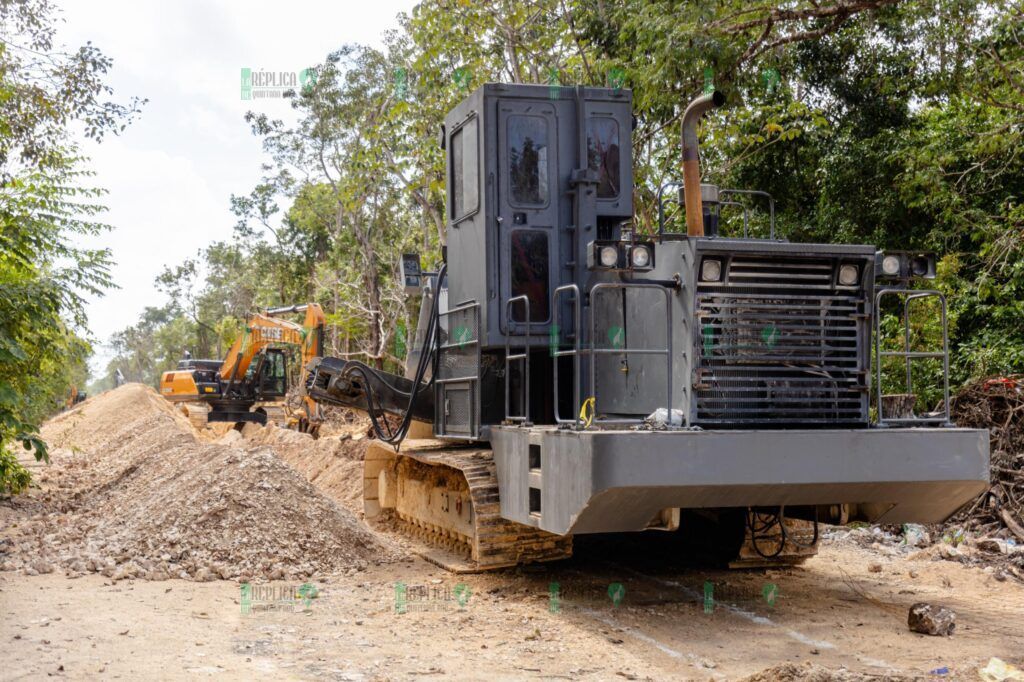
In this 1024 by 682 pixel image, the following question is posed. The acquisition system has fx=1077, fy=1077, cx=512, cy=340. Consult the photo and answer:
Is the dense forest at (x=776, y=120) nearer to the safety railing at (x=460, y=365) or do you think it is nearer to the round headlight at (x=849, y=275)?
the safety railing at (x=460, y=365)

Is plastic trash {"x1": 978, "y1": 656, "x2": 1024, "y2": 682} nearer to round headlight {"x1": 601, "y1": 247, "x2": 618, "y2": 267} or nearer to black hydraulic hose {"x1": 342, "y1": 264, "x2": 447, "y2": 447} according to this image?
round headlight {"x1": 601, "y1": 247, "x2": 618, "y2": 267}

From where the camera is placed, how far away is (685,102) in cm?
1476

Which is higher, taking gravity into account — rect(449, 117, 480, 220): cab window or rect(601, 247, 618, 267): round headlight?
rect(449, 117, 480, 220): cab window

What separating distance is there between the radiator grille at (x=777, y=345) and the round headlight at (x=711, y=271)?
5 cm

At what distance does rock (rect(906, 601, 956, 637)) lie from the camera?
6.91 meters

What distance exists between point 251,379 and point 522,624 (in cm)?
1973

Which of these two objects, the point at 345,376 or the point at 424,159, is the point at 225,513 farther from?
the point at 424,159

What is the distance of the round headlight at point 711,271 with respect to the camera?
6.90 metres

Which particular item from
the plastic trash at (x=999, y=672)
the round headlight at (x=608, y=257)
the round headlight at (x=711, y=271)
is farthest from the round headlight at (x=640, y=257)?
the plastic trash at (x=999, y=672)

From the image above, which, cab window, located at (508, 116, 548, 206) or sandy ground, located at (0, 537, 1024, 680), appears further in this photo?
cab window, located at (508, 116, 548, 206)

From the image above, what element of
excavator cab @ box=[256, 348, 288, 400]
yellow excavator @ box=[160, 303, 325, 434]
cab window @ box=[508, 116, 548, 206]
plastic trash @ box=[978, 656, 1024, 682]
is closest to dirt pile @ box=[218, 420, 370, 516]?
yellow excavator @ box=[160, 303, 325, 434]

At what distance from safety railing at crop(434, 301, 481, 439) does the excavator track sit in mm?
236

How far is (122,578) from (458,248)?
3.87 metres

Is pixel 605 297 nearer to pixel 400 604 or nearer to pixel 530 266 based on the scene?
pixel 530 266
